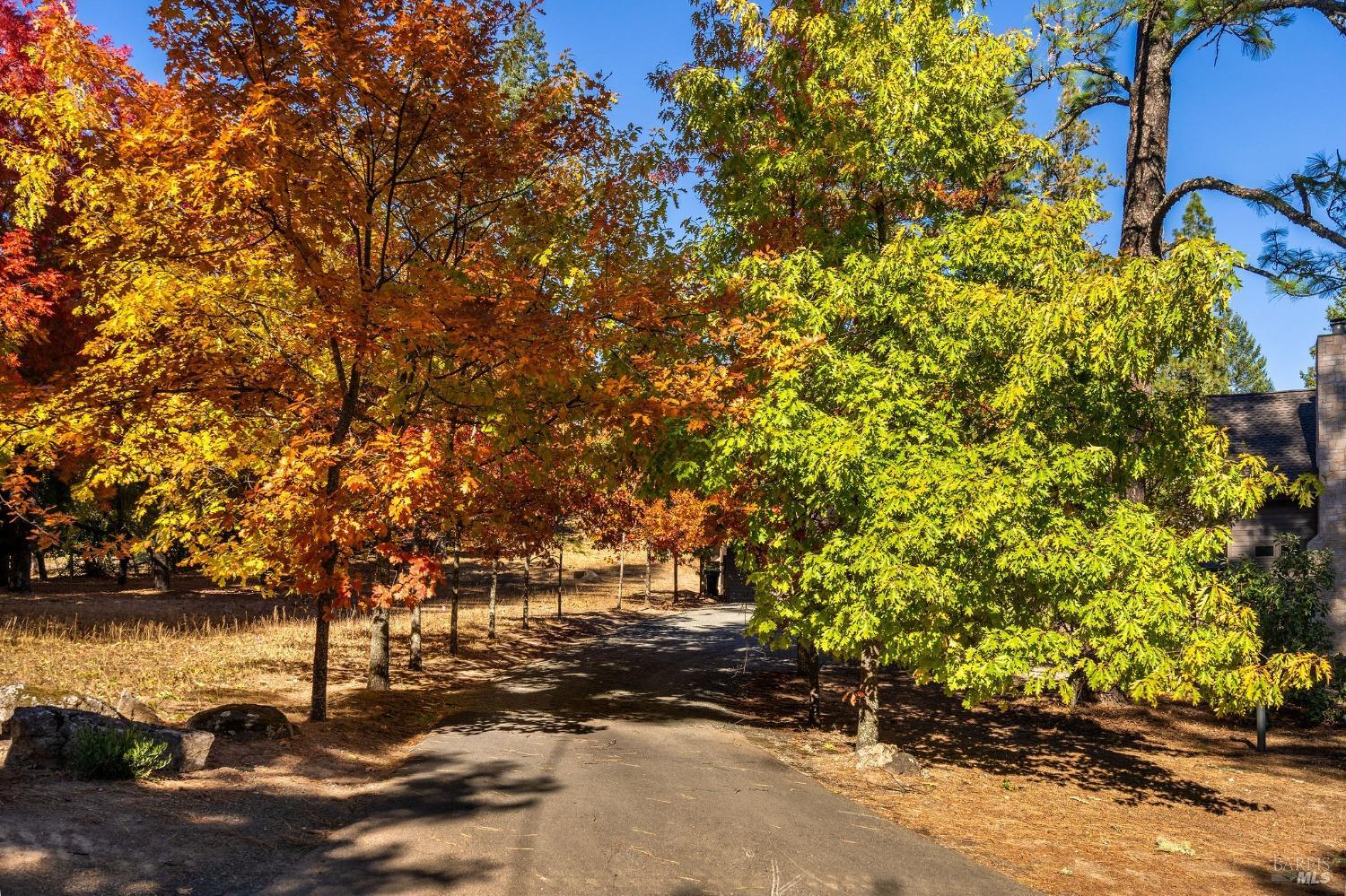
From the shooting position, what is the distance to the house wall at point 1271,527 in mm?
19688

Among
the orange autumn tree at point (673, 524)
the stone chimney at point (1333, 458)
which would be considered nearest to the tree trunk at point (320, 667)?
the orange autumn tree at point (673, 524)

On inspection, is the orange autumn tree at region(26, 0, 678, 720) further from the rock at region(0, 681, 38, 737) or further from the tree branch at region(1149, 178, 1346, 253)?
the tree branch at region(1149, 178, 1346, 253)

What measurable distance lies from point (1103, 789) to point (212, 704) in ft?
43.2

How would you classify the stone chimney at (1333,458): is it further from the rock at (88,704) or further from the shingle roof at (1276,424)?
the rock at (88,704)

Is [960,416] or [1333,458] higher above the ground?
[1333,458]

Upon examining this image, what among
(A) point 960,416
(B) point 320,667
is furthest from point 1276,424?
(B) point 320,667

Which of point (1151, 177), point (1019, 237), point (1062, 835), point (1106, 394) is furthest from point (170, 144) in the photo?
point (1151, 177)

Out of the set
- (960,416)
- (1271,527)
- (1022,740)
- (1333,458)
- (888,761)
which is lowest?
(1022,740)

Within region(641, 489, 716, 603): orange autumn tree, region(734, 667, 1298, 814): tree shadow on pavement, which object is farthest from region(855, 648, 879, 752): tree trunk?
Answer: region(641, 489, 716, 603): orange autumn tree

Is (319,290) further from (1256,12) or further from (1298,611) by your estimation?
(1298,611)

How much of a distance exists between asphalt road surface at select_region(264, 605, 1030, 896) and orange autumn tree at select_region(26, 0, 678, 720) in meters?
2.48

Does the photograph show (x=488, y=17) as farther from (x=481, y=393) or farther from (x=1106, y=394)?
(x=1106, y=394)

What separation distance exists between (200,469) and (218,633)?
10186 mm

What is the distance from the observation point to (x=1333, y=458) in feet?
60.8
